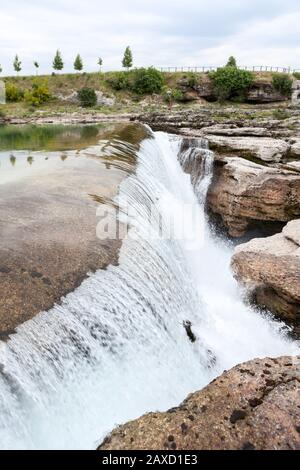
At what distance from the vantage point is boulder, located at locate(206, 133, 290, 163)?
13.7 meters

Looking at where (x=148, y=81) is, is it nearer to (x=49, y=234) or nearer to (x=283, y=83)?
(x=283, y=83)

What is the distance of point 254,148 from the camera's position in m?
14.0

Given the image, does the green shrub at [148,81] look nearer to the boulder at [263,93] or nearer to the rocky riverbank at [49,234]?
the boulder at [263,93]

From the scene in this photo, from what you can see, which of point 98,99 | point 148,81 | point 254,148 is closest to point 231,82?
point 148,81

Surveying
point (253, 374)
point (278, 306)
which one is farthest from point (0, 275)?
point (278, 306)

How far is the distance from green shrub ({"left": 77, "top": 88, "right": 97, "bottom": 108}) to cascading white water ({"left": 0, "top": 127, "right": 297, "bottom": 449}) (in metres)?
56.4

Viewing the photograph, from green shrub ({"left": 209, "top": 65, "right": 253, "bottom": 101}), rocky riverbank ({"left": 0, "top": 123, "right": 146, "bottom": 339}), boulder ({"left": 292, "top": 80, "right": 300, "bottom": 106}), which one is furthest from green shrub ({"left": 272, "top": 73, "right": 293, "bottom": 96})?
rocky riverbank ({"left": 0, "top": 123, "right": 146, "bottom": 339})

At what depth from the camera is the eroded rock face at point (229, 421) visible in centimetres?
304

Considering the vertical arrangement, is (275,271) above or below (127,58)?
below

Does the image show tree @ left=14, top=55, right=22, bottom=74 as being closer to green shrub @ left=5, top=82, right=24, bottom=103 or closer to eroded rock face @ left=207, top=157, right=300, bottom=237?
green shrub @ left=5, top=82, right=24, bottom=103

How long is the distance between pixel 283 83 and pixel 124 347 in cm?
6285

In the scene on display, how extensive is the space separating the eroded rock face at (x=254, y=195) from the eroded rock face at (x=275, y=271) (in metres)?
3.75

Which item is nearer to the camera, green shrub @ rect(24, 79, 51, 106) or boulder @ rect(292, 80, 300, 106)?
green shrub @ rect(24, 79, 51, 106)

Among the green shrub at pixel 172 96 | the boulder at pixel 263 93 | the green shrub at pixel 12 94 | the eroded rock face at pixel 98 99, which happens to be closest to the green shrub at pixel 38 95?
the green shrub at pixel 12 94
